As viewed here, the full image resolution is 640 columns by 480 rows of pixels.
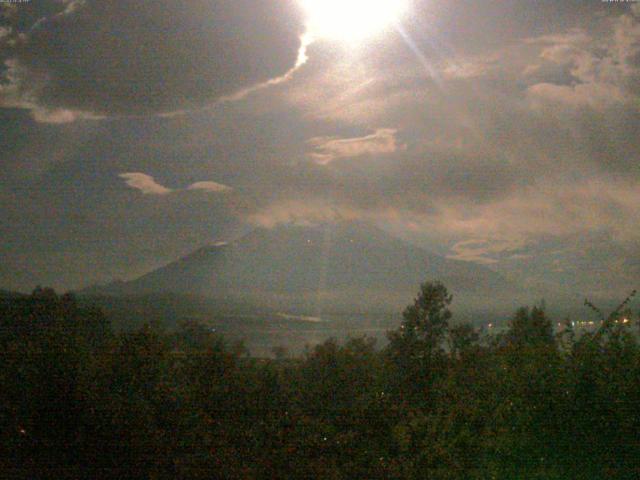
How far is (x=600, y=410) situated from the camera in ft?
18.7

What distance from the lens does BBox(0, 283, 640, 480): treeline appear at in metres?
5.60

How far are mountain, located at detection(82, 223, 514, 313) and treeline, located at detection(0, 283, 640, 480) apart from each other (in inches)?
1649

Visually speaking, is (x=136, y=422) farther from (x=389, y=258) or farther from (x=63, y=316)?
(x=389, y=258)

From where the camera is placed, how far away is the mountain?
178 ft

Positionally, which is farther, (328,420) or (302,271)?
(302,271)

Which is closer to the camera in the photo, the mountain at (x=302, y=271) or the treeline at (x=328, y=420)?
the treeline at (x=328, y=420)

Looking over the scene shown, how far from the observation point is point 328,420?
6.45 meters

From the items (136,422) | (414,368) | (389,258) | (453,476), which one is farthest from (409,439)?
(389,258)

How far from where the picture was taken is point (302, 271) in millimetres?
64625

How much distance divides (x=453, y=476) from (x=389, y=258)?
201 feet

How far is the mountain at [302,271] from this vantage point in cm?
5425

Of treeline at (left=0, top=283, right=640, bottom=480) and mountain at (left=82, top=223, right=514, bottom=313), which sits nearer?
treeline at (left=0, top=283, right=640, bottom=480)

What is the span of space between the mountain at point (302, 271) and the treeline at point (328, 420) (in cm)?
4188

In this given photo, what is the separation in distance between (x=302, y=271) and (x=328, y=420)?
191 ft
